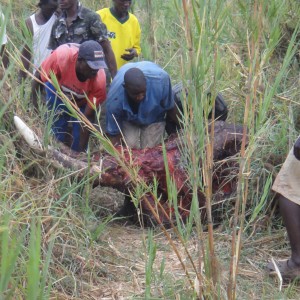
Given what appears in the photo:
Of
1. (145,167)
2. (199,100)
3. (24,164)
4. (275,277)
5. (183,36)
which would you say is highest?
(183,36)

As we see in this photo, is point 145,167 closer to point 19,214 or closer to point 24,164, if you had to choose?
point 24,164

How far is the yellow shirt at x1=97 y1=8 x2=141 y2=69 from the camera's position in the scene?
5688 millimetres

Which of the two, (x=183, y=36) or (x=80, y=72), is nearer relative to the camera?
(x=183, y=36)

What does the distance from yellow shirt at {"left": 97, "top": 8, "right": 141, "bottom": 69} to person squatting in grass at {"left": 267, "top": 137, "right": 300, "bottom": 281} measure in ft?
7.59

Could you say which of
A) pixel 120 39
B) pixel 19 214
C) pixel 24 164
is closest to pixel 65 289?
pixel 19 214

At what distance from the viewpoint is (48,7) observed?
211 inches

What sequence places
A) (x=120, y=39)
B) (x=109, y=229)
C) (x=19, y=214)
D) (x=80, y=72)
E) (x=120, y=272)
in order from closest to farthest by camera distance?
(x=19, y=214)
(x=120, y=272)
(x=109, y=229)
(x=80, y=72)
(x=120, y=39)

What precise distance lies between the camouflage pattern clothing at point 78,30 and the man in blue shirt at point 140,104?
48 centimetres

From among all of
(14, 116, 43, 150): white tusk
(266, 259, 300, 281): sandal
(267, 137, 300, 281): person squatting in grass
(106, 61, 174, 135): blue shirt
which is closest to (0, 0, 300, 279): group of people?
(106, 61, 174, 135): blue shirt

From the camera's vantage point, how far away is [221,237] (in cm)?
408

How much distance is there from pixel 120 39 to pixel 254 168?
189 centimetres

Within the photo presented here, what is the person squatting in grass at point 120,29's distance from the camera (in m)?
5.68

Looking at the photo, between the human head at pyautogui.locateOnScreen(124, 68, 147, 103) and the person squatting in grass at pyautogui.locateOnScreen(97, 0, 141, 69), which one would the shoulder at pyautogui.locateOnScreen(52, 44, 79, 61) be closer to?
the human head at pyautogui.locateOnScreen(124, 68, 147, 103)

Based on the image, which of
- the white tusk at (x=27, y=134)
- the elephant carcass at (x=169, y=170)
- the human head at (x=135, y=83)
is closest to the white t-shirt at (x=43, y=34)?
the human head at (x=135, y=83)
